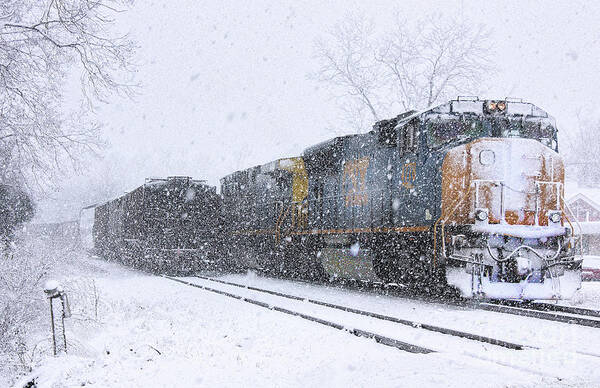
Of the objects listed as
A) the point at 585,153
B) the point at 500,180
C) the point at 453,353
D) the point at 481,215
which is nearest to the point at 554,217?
the point at 500,180

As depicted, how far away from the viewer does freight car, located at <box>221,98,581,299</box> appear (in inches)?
374

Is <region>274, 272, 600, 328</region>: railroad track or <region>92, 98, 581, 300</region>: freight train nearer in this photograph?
<region>274, 272, 600, 328</region>: railroad track

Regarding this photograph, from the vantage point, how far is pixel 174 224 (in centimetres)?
1997

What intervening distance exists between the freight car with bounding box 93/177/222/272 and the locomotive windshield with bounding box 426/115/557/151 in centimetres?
A: 1144

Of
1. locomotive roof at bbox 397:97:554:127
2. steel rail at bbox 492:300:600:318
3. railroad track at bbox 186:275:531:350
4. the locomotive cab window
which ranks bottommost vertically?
steel rail at bbox 492:300:600:318

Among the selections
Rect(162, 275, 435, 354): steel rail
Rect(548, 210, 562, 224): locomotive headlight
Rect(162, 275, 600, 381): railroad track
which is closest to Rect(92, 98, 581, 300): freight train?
Rect(548, 210, 562, 224): locomotive headlight

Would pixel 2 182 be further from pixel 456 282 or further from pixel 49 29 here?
pixel 456 282

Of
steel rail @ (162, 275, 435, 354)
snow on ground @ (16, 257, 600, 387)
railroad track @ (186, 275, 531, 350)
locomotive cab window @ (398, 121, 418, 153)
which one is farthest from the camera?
locomotive cab window @ (398, 121, 418, 153)

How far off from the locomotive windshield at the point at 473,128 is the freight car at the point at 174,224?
Answer: 1144cm

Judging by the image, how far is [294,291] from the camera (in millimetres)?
13492

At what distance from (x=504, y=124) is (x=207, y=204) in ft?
42.0

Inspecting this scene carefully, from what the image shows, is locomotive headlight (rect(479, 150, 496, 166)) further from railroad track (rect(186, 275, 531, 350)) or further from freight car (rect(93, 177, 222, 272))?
freight car (rect(93, 177, 222, 272))

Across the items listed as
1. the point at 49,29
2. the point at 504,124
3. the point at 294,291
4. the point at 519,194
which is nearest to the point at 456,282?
the point at 519,194

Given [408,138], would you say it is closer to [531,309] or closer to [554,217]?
[554,217]
